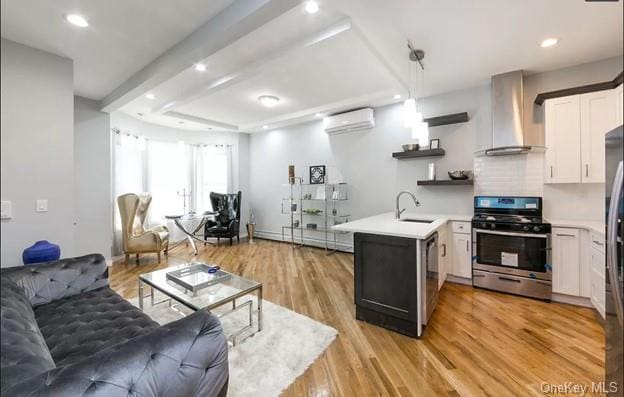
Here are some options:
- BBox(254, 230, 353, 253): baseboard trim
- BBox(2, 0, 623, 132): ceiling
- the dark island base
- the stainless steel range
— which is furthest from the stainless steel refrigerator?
BBox(254, 230, 353, 253): baseboard trim

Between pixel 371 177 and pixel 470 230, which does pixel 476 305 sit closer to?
pixel 470 230

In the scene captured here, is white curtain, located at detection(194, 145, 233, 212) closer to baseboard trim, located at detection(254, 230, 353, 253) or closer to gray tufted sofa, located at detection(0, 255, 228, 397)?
baseboard trim, located at detection(254, 230, 353, 253)

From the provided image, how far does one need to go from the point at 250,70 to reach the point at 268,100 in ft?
3.76

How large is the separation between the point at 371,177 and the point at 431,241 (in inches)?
98.2

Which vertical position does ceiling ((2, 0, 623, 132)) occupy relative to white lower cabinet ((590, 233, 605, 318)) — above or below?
above

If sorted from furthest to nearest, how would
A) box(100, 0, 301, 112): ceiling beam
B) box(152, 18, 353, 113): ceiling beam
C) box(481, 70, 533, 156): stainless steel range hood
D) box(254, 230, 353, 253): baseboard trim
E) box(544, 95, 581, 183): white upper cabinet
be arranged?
box(254, 230, 353, 253): baseboard trim < box(481, 70, 533, 156): stainless steel range hood < box(544, 95, 581, 183): white upper cabinet < box(152, 18, 353, 113): ceiling beam < box(100, 0, 301, 112): ceiling beam

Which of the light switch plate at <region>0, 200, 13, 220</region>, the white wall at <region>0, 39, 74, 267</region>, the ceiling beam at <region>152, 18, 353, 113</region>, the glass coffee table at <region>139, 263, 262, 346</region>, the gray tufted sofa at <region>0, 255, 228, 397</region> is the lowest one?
the glass coffee table at <region>139, 263, 262, 346</region>

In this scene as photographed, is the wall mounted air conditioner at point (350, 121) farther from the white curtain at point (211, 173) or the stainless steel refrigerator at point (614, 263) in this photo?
the stainless steel refrigerator at point (614, 263)

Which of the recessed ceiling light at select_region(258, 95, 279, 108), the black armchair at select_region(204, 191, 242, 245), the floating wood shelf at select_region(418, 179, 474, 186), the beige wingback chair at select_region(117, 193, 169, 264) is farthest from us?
the black armchair at select_region(204, 191, 242, 245)

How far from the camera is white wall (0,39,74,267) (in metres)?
0.54

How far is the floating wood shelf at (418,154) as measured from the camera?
12.4 ft

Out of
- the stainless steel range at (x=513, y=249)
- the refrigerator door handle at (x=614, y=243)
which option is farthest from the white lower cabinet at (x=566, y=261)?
the refrigerator door handle at (x=614, y=243)

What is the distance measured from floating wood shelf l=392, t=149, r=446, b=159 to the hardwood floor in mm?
1808

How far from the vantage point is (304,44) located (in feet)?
8.26
